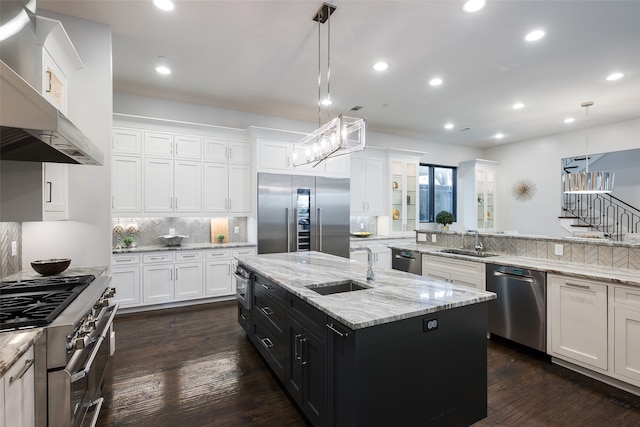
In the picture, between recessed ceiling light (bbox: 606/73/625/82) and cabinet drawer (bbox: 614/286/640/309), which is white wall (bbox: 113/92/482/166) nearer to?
recessed ceiling light (bbox: 606/73/625/82)

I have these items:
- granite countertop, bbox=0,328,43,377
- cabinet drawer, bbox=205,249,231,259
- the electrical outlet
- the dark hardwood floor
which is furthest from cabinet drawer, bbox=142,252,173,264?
the electrical outlet

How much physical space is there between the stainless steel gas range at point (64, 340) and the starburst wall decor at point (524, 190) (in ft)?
28.1

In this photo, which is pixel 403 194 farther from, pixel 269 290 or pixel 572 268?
pixel 269 290

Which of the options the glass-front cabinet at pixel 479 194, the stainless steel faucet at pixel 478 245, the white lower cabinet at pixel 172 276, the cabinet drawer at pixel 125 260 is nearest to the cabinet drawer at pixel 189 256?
the white lower cabinet at pixel 172 276

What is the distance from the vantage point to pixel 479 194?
7852 millimetres

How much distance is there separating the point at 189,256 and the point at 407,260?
127 inches

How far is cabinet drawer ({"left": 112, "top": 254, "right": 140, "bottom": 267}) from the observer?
4105 mm

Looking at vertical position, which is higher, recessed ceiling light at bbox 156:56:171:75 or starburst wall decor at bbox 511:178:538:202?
recessed ceiling light at bbox 156:56:171:75

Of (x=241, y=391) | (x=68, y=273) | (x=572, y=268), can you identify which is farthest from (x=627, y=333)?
(x=68, y=273)

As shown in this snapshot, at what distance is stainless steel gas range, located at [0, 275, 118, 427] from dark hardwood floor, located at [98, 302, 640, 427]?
44cm

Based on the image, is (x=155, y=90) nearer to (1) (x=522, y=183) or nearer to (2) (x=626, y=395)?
(2) (x=626, y=395)

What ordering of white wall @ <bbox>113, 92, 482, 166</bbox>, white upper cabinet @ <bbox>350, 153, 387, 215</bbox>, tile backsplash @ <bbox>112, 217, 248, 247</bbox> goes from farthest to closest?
white upper cabinet @ <bbox>350, 153, 387, 215</bbox>
tile backsplash @ <bbox>112, 217, 248, 247</bbox>
white wall @ <bbox>113, 92, 482, 166</bbox>

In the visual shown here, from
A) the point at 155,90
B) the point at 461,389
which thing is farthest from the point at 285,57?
the point at 461,389

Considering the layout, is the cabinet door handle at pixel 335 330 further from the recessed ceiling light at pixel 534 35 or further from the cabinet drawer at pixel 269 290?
the recessed ceiling light at pixel 534 35
